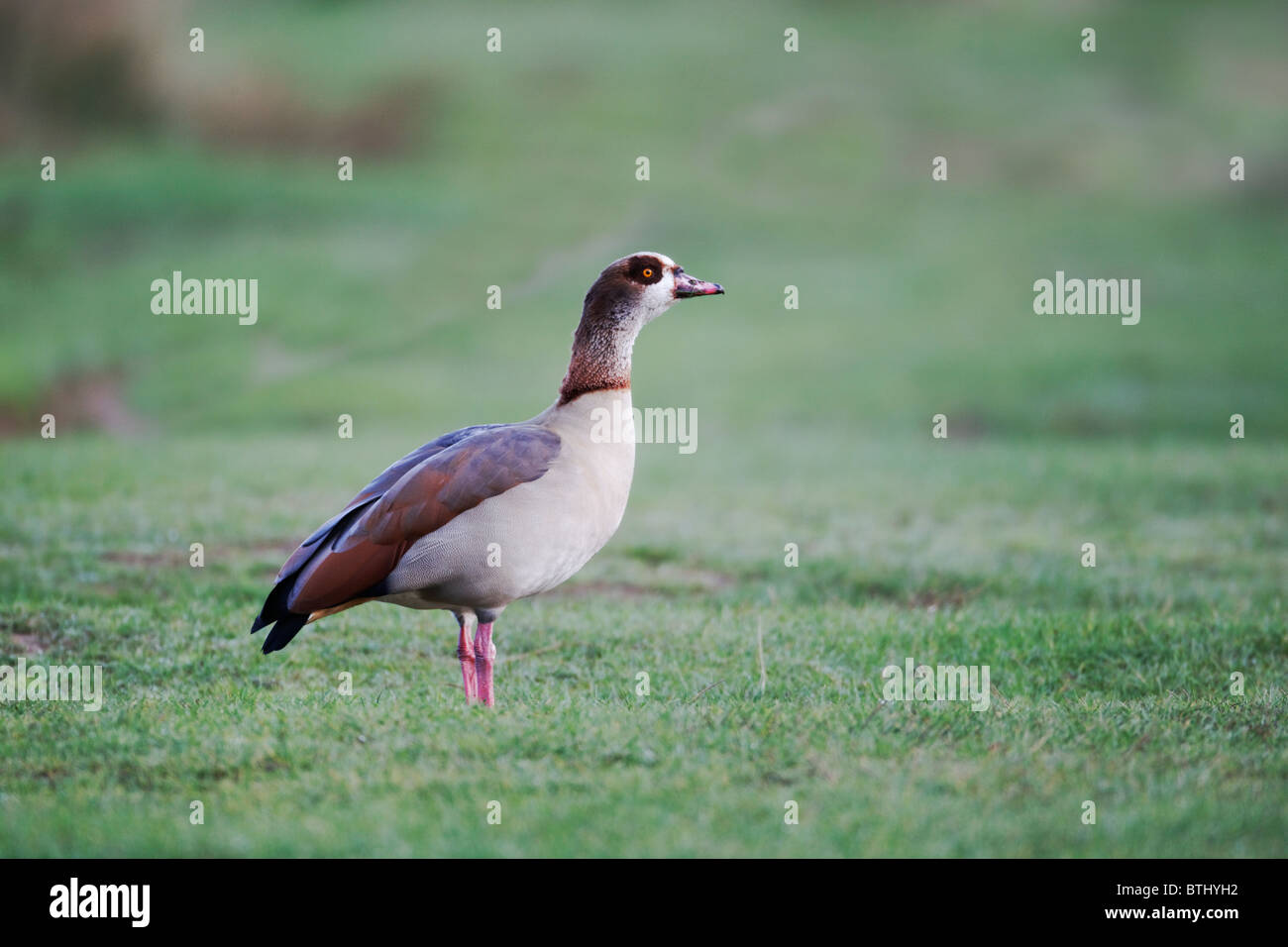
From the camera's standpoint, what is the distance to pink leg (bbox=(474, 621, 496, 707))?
6797 mm

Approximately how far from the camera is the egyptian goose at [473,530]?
6605mm

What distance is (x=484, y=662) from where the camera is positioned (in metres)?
6.87

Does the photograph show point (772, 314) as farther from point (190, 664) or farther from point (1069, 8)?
point (1069, 8)

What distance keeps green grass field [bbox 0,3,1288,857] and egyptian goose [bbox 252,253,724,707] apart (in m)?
0.53

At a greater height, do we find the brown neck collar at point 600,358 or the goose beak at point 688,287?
the goose beak at point 688,287

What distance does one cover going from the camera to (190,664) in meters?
7.56
